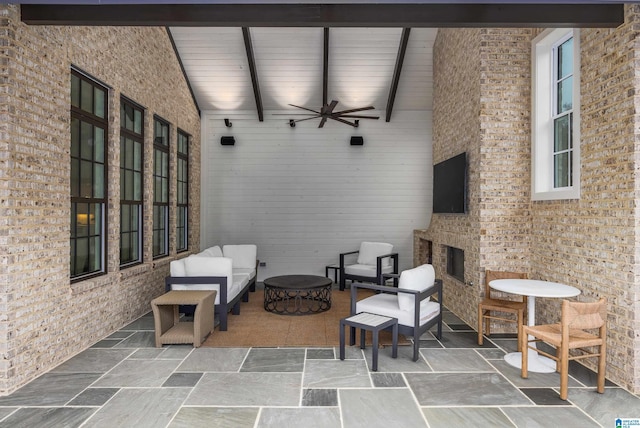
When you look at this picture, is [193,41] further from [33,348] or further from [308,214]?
[33,348]

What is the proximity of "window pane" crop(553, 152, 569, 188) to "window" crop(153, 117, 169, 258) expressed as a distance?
5.67 metres

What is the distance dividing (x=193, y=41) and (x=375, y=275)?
17.4ft

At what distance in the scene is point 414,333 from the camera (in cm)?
400

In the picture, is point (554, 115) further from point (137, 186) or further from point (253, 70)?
point (137, 186)

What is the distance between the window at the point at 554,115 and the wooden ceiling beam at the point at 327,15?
3.16 ft

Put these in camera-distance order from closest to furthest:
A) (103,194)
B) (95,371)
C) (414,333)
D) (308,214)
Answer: (95,371) → (414,333) → (103,194) → (308,214)

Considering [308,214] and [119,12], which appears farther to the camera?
[308,214]

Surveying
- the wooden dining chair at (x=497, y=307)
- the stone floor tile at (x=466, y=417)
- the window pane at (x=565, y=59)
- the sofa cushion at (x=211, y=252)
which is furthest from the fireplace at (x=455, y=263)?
the sofa cushion at (x=211, y=252)

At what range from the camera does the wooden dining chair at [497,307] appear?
439 centimetres

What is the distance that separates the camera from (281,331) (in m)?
4.95

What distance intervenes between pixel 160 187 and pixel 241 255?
1.85 meters

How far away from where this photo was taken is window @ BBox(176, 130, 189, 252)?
7613 mm

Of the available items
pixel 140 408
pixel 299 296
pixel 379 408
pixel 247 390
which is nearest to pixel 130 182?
pixel 299 296

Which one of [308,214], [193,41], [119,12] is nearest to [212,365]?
[119,12]
